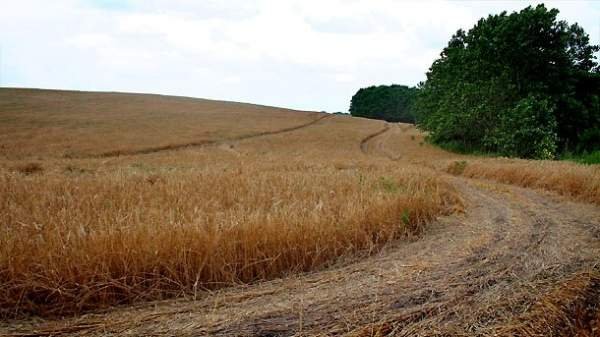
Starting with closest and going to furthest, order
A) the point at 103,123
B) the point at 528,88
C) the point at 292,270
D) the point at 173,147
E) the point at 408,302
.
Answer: the point at 408,302 → the point at 292,270 → the point at 528,88 → the point at 173,147 → the point at 103,123

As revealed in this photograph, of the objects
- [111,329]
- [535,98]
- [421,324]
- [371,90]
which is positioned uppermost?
[371,90]

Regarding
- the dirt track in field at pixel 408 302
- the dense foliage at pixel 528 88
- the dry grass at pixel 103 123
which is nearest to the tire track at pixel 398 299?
the dirt track in field at pixel 408 302

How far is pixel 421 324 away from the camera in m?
3.31

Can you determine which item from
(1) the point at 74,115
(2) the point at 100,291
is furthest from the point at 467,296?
(1) the point at 74,115

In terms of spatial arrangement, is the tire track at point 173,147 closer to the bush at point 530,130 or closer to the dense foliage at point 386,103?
the bush at point 530,130

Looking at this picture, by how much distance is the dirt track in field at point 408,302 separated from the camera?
10.6ft

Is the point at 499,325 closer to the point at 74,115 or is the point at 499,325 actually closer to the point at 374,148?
the point at 374,148

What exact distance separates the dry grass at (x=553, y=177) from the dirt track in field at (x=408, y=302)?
6.33m

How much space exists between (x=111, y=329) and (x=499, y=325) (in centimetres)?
328

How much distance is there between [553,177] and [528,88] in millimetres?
16856

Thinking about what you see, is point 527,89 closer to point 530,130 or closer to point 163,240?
point 530,130

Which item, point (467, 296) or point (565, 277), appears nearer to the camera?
Result: point (467, 296)

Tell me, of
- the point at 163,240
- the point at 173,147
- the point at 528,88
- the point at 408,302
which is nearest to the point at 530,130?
the point at 528,88

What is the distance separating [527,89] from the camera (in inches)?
1055
